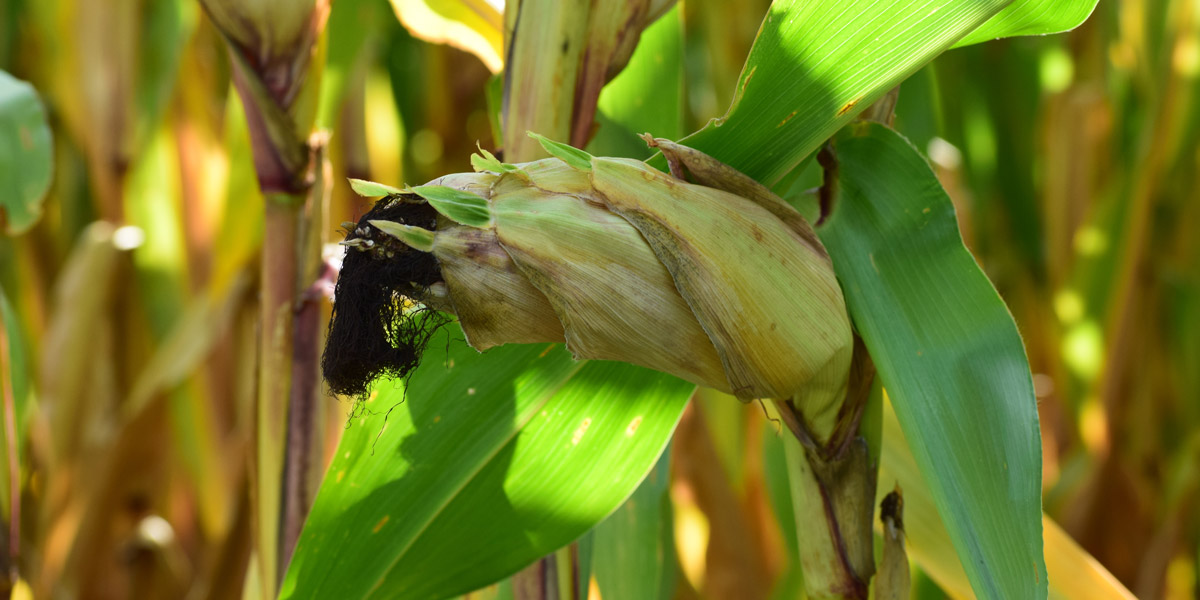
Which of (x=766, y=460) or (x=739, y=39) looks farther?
(x=739, y=39)

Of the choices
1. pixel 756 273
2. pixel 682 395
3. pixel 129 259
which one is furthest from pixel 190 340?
pixel 756 273

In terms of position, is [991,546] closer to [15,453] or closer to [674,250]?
[674,250]

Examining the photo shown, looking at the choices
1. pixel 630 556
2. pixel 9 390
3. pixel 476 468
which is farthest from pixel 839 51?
pixel 9 390

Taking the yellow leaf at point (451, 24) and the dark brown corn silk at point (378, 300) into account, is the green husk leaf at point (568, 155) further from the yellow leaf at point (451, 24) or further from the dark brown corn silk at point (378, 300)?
the yellow leaf at point (451, 24)

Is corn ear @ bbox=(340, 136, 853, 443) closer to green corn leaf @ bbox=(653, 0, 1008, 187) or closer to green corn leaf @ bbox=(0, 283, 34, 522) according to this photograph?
green corn leaf @ bbox=(653, 0, 1008, 187)

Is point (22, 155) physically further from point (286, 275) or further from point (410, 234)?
point (410, 234)

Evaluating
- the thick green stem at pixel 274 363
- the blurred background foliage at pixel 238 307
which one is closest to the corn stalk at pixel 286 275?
the thick green stem at pixel 274 363

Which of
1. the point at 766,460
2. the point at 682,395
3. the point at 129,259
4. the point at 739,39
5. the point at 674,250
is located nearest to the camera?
the point at 674,250

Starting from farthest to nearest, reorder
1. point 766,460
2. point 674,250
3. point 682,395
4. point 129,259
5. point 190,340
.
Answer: point 129,259 < point 190,340 < point 766,460 < point 682,395 < point 674,250
